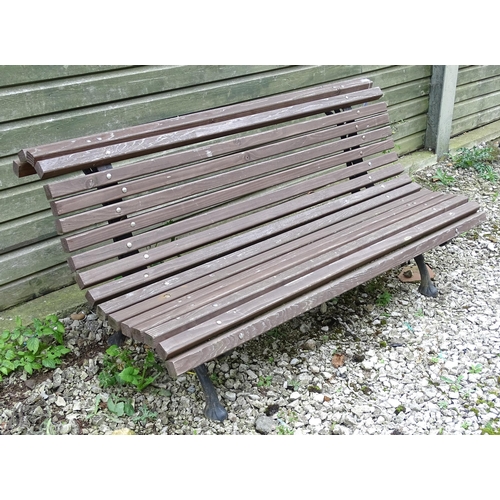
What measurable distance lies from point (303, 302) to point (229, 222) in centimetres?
66

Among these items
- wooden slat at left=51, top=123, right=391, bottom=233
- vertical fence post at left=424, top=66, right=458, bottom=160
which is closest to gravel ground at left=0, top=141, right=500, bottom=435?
wooden slat at left=51, top=123, right=391, bottom=233

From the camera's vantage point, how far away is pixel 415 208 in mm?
3250

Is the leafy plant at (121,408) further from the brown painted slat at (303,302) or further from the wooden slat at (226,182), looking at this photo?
the wooden slat at (226,182)

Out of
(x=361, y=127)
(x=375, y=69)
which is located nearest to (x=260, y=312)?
(x=361, y=127)

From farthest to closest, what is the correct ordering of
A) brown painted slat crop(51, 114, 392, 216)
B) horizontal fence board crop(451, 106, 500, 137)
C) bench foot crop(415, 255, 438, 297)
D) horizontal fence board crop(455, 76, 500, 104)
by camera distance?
horizontal fence board crop(451, 106, 500, 137)
horizontal fence board crop(455, 76, 500, 104)
bench foot crop(415, 255, 438, 297)
brown painted slat crop(51, 114, 392, 216)

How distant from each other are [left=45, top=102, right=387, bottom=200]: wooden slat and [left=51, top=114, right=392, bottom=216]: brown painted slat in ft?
0.06

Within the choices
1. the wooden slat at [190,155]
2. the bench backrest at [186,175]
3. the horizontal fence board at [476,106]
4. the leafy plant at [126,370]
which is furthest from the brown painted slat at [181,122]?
the horizontal fence board at [476,106]

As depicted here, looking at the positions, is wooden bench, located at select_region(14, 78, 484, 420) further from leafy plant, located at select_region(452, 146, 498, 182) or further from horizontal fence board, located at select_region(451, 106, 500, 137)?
horizontal fence board, located at select_region(451, 106, 500, 137)

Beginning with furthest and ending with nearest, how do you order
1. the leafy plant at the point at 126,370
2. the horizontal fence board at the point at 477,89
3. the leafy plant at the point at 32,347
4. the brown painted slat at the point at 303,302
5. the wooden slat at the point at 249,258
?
the horizontal fence board at the point at 477,89 < the leafy plant at the point at 32,347 < the leafy plant at the point at 126,370 < the wooden slat at the point at 249,258 < the brown painted slat at the point at 303,302

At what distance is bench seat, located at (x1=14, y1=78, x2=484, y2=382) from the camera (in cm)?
236

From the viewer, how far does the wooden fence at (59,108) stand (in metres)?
2.90

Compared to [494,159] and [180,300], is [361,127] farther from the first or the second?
[494,159]

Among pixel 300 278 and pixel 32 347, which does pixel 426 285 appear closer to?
pixel 300 278

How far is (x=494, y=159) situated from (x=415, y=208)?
94.6 inches
